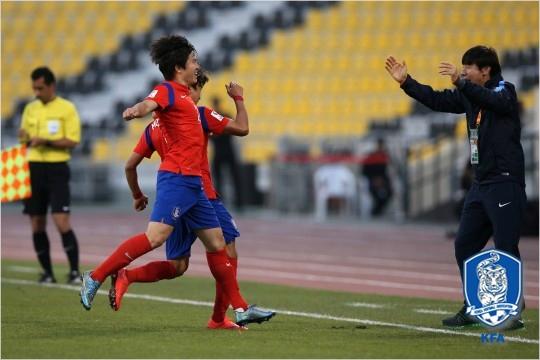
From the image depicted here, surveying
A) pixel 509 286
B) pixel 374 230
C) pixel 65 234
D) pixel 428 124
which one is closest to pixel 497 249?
pixel 509 286

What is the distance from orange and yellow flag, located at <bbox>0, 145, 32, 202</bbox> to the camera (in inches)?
549

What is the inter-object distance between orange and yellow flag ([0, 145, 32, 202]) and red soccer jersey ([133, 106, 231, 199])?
14.9 ft

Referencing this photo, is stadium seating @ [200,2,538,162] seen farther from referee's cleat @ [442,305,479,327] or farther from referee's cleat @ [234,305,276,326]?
referee's cleat @ [234,305,276,326]

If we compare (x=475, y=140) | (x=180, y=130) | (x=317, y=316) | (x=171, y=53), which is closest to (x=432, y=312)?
(x=317, y=316)

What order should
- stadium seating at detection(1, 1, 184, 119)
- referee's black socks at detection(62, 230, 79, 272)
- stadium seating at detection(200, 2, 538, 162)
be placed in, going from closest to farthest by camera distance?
referee's black socks at detection(62, 230, 79, 272) < stadium seating at detection(200, 2, 538, 162) < stadium seating at detection(1, 1, 184, 119)

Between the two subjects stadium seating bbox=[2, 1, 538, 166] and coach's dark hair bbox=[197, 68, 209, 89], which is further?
stadium seating bbox=[2, 1, 538, 166]

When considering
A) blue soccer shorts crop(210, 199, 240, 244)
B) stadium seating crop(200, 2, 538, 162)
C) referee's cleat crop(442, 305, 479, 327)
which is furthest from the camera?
stadium seating crop(200, 2, 538, 162)

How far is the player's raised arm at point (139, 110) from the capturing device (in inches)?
340

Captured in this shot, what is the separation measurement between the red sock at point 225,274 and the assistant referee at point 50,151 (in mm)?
4620

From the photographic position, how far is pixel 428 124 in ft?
95.2

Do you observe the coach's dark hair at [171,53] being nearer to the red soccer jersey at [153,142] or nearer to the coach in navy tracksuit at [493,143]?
the red soccer jersey at [153,142]

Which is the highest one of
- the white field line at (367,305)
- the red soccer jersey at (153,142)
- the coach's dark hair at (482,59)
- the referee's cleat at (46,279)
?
the coach's dark hair at (482,59)

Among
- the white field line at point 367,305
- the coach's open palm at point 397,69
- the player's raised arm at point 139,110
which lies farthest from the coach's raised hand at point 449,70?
the white field line at point 367,305

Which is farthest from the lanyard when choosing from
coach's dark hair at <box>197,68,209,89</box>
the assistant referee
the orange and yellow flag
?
the orange and yellow flag
